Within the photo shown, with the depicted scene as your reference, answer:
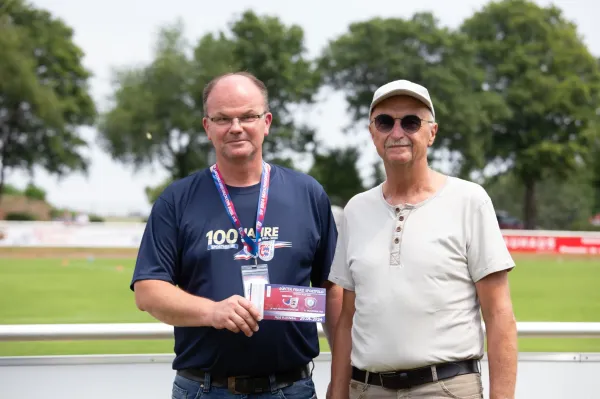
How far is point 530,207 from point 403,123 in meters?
46.6

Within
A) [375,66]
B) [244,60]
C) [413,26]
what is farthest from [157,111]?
[413,26]

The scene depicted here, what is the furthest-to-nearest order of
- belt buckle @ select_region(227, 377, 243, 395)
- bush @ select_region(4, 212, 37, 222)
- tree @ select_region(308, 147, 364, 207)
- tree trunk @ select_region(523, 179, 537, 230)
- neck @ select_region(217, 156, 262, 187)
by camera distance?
tree @ select_region(308, 147, 364, 207) < tree trunk @ select_region(523, 179, 537, 230) < bush @ select_region(4, 212, 37, 222) < neck @ select_region(217, 156, 262, 187) < belt buckle @ select_region(227, 377, 243, 395)

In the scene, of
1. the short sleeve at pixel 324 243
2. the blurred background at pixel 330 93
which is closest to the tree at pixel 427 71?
the blurred background at pixel 330 93

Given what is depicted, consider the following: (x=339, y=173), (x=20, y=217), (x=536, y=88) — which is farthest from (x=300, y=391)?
(x=536, y=88)

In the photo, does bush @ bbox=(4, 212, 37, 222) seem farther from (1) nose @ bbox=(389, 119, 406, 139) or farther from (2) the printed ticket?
(1) nose @ bbox=(389, 119, 406, 139)

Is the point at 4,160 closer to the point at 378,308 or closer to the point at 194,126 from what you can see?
the point at 194,126

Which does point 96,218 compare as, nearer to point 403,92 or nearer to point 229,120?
point 229,120

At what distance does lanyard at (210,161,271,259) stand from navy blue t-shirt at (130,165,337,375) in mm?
18

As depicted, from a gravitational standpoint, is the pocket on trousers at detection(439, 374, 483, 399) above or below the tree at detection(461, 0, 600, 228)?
below

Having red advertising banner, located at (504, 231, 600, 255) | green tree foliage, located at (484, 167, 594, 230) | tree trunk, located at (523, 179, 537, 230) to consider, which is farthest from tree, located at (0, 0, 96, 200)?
green tree foliage, located at (484, 167, 594, 230)

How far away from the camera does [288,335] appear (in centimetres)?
260

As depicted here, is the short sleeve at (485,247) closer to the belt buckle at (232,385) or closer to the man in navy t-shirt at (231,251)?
the man in navy t-shirt at (231,251)

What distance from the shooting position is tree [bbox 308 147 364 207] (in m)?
47.2

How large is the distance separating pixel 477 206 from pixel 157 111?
1837 inches
